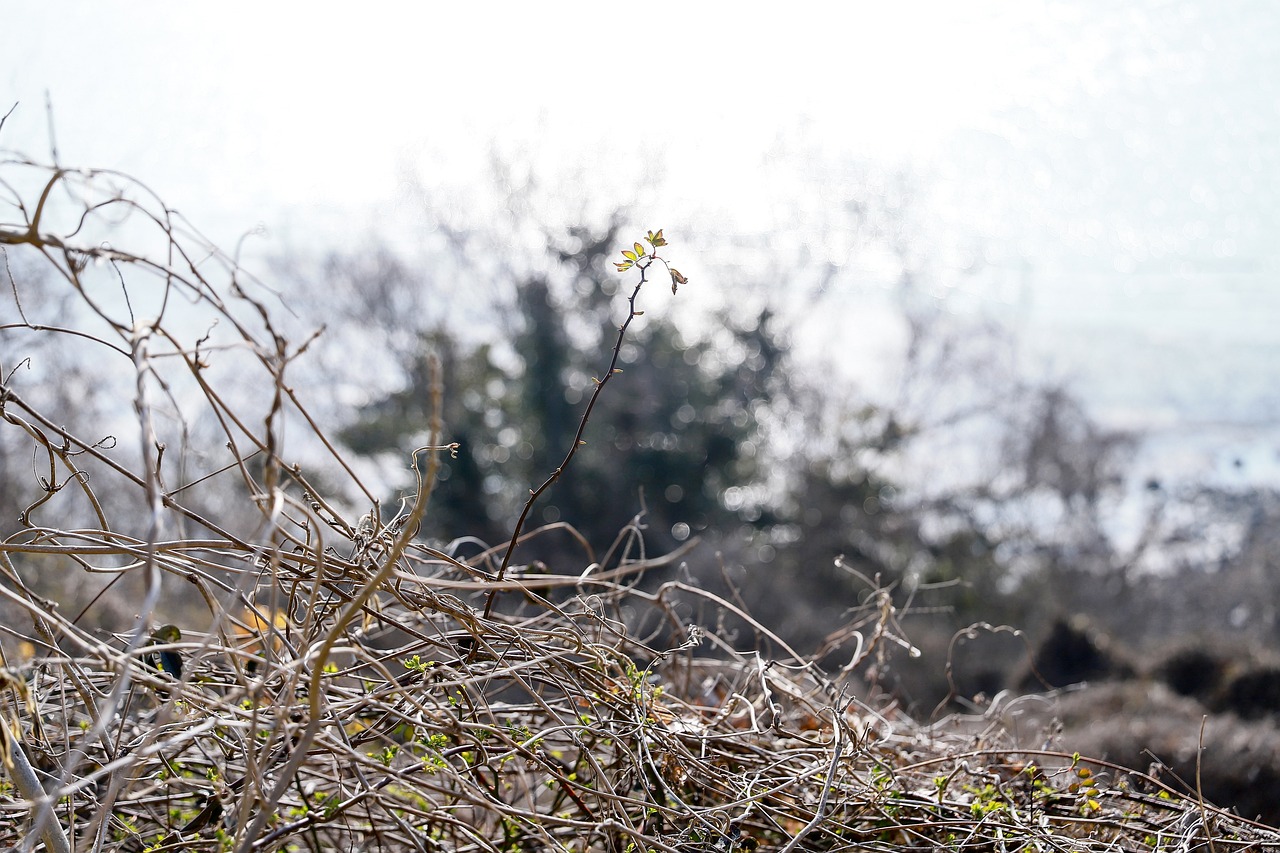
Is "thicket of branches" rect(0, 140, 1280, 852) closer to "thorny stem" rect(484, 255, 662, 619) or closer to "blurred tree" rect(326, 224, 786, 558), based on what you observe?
"thorny stem" rect(484, 255, 662, 619)

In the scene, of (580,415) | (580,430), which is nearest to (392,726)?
(580,430)

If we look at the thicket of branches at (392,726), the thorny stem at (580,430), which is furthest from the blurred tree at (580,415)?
the thorny stem at (580,430)

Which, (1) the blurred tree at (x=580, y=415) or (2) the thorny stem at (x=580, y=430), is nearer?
(2) the thorny stem at (x=580, y=430)

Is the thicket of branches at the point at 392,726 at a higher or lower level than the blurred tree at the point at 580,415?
higher

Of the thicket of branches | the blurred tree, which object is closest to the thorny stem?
the thicket of branches

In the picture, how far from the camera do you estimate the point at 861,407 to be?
39.5ft

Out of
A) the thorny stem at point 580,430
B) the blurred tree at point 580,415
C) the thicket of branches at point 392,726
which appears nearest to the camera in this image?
the thicket of branches at point 392,726

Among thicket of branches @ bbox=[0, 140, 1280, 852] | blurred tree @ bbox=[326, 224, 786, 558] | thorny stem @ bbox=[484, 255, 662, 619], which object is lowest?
blurred tree @ bbox=[326, 224, 786, 558]

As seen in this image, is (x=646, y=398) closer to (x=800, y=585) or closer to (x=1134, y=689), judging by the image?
(x=800, y=585)

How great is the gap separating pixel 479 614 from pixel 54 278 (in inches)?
371

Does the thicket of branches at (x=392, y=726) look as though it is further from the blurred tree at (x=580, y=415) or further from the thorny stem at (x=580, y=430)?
the blurred tree at (x=580, y=415)

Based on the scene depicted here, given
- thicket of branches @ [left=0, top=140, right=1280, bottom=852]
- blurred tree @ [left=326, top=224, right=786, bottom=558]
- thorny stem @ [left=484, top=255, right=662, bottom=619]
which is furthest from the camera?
blurred tree @ [left=326, top=224, right=786, bottom=558]

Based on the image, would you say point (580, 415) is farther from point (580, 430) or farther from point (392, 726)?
point (580, 430)

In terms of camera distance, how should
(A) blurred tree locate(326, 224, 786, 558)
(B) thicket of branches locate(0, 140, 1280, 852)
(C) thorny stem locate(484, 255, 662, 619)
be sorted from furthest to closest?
(A) blurred tree locate(326, 224, 786, 558), (C) thorny stem locate(484, 255, 662, 619), (B) thicket of branches locate(0, 140, 1280, 852)
